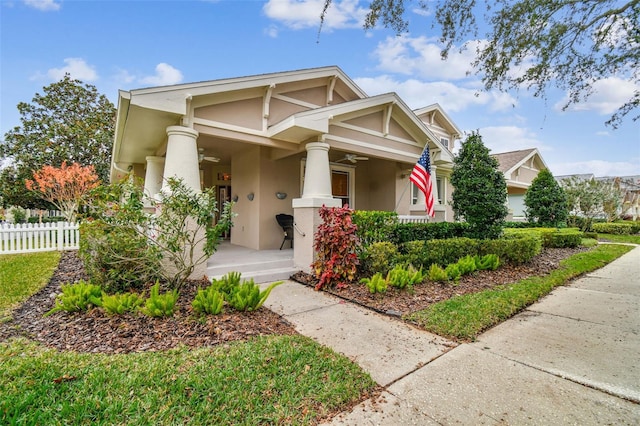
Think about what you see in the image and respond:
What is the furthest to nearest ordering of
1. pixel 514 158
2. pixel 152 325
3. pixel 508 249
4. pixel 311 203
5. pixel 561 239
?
pixel 514 158, pixel 561 239, pixel 508 249, pixel 311 203, pixel 152 325

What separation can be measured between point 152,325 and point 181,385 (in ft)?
5.17

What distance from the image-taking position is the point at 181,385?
8.15 feet

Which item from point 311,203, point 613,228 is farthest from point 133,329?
point 613,228

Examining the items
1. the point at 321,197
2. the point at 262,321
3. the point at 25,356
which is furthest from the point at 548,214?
the point at 25,356

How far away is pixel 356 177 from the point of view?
11.3m

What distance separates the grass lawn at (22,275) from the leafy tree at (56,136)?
15.1m

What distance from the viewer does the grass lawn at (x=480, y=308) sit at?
3.99 m

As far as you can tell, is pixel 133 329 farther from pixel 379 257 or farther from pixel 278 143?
pixel 278 143

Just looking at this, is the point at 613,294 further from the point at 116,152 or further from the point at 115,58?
the point at 115,58

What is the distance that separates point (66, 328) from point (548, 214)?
16920 mm

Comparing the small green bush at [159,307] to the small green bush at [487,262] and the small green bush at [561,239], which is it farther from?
the small green bush at [561,239]

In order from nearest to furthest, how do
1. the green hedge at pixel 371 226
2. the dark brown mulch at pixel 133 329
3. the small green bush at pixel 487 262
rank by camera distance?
the dark brown mulch at pixel 133 329 → the green hedge at pixel 371 226 → the small green bush at pixel 487 262

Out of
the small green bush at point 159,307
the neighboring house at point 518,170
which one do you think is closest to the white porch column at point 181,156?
the small green bush at point 159,307

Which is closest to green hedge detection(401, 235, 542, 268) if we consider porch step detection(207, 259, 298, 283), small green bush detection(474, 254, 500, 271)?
small green bush detection(474, 254, 500, 271)
